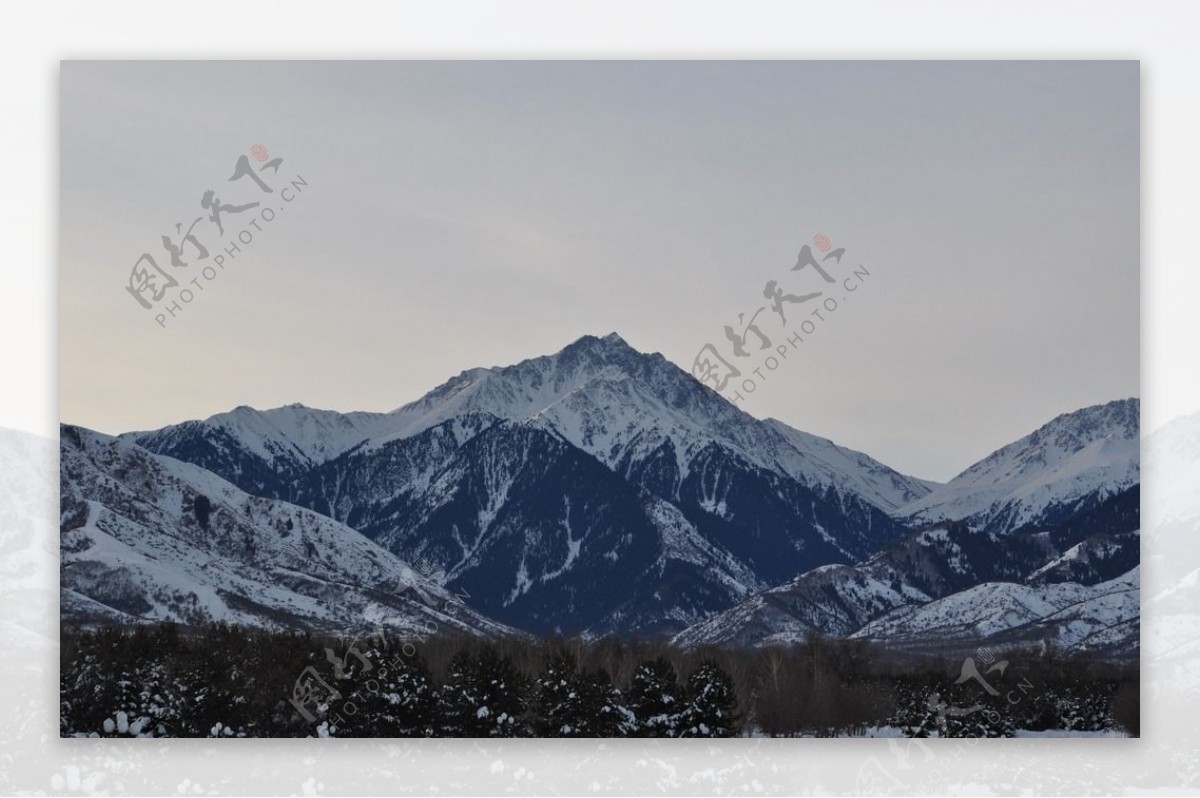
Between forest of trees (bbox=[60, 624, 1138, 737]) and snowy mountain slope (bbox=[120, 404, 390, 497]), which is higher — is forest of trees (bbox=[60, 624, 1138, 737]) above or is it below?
below

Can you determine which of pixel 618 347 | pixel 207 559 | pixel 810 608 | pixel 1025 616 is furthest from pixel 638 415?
pixel 1025 616

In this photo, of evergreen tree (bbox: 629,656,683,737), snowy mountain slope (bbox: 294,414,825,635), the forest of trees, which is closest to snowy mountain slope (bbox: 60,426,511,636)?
snowy mountain slope (bbox: 294,414,825,635)

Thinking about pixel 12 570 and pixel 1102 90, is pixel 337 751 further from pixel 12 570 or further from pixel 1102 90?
pixel 1102 90

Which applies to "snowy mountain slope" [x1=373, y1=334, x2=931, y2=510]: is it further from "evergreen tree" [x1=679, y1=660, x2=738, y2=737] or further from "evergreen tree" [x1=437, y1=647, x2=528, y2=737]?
"evergreen tree" [x1=437, y1=647, x2=528, y2=737]

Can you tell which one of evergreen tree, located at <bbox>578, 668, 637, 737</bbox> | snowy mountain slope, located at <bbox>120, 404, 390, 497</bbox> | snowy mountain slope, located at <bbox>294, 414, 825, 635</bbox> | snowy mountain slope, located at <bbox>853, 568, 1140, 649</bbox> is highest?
snowy mountain slope, located at <bbox>120, 404, 390, 497</bbox>

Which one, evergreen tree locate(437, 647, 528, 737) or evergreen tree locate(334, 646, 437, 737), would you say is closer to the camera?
evergreen tree locate(334, 646, 437, 737)

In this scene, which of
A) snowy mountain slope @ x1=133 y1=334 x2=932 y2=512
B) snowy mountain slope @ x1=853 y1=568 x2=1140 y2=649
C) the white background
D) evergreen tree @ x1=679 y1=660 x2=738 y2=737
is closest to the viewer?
the white background

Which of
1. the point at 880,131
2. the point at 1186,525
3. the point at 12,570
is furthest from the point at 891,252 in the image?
the point at 12,570

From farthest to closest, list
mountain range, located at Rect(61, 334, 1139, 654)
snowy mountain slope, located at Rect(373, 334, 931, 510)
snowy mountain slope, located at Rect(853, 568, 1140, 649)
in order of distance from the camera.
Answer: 1. snowy mountain slope, located at Rect(373, 334, 931, 510)
2. mountain range, located at Rect(61, 334, 1139, 654)
3. snowy mountain slope, located at Rect(853, 568, 1140, 649)

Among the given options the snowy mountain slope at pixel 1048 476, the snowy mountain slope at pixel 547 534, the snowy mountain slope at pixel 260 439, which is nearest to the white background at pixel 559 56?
the snowy mountain slope at pixel 1048 476
